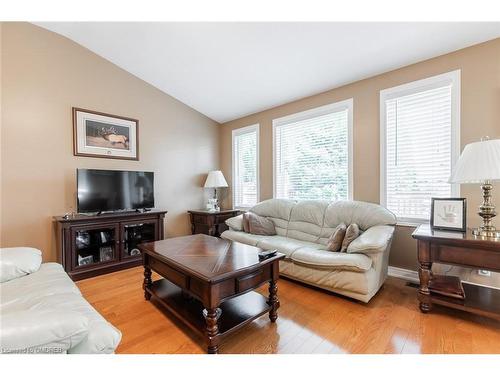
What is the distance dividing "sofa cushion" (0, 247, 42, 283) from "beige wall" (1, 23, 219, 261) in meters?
1.36

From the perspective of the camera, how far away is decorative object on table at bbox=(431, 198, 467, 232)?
81.4 inches

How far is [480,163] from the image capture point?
70.9 inches

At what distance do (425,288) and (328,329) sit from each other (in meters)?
0.96

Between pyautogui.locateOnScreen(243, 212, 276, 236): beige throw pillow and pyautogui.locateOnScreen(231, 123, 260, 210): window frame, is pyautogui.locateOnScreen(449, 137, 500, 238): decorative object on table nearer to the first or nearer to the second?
pyautogui.locateOnScreen(243, 212, 276, 236): beige throw pillow

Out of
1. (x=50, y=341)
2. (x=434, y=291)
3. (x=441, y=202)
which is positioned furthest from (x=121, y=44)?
(x=434, y=291)

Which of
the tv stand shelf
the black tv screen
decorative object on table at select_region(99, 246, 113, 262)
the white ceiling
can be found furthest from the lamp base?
decorative object on table at select_region(99, 246, 113, 262)

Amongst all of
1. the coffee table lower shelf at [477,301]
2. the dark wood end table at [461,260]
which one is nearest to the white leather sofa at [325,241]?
the dark wood end table at [461,260]

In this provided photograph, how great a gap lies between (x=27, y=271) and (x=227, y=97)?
10.8 ft

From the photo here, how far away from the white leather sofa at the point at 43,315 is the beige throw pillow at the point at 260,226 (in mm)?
2104

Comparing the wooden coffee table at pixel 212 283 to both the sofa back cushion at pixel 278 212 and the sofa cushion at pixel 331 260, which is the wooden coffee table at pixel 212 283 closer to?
the sofa cushion at pixel 331 260

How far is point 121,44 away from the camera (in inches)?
120

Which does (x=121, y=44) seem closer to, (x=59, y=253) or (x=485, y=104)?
(x=59, y=253)

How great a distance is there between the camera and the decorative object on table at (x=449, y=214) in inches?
81.4

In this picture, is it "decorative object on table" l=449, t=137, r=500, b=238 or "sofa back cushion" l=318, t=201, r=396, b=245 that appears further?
"sofa back cushion" l=318, t=201, r=396, b=245
